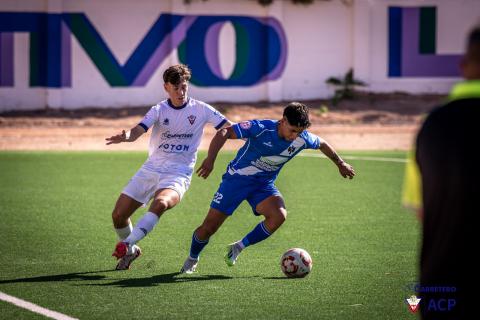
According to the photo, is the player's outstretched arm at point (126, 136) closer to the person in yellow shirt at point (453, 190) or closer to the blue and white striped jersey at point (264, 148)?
the blue and white striped jersey at point (264, 148)

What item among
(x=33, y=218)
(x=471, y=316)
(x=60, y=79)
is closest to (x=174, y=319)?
(x=471, y=316)

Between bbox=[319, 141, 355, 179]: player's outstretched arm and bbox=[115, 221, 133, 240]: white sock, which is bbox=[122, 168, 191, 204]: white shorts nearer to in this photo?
bbox=[115, 221, 133, 240]: white sock

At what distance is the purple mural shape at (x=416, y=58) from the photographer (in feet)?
88.5

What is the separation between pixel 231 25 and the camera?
25891 mm

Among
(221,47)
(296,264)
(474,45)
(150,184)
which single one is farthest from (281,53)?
(474,45)

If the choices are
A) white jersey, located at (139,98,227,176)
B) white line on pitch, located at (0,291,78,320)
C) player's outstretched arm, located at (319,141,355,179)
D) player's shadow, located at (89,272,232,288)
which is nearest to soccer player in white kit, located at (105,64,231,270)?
white jersey, located at (139,98,227,176)

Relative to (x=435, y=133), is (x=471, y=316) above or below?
below

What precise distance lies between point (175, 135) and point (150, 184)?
54 cm

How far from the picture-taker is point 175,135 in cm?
979

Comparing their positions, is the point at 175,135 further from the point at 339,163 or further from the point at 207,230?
the point at 339,163

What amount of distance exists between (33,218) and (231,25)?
14.6 meters

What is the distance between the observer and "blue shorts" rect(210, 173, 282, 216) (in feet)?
29.9

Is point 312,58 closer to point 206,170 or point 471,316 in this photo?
point 206,170

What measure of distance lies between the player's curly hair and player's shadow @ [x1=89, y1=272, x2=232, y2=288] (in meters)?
1.87
